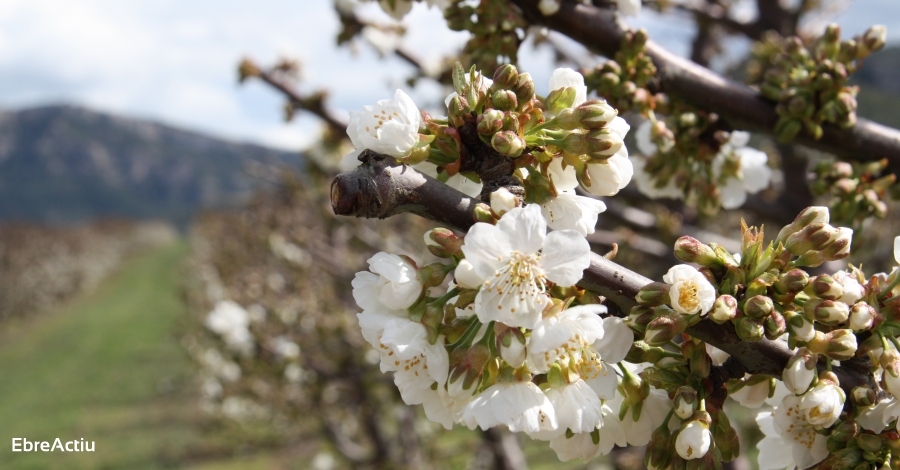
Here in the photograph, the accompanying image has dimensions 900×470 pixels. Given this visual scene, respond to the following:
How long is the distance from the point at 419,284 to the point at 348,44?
8.33 ft

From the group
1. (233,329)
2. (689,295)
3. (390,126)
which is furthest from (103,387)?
(689,295)

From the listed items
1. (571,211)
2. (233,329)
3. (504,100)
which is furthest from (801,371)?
(233,329)

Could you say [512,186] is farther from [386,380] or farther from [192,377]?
[192,377]

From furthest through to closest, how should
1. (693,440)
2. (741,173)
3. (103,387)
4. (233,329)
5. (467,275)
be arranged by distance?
1. (103,387)
2. (233,329)
3. (741,173)
4. (693,440)
5. (467,275)

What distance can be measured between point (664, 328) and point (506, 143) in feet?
1.37

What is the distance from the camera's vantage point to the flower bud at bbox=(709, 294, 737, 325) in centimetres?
107

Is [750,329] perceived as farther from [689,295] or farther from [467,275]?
[467,275]

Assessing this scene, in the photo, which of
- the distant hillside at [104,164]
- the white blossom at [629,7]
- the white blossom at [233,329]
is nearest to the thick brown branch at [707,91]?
the white blossom at [629,7]

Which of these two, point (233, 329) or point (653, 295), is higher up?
point (653, 295)

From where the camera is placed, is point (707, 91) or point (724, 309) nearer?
point (724, 309)

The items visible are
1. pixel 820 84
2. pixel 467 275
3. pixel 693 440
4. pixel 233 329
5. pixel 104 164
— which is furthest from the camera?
pixel 104 164

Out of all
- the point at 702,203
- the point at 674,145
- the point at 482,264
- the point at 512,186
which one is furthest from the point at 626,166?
the point at 702,203

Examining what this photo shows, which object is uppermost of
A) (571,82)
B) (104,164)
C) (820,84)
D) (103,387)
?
(571,82)

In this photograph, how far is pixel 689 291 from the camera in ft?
3.47
